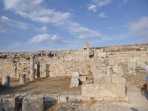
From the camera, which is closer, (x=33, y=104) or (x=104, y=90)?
(x=33, y=104)

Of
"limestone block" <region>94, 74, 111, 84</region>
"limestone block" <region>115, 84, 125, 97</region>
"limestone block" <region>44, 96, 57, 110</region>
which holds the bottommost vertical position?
"limestone block" <region>44, 96, 57, 110</region>

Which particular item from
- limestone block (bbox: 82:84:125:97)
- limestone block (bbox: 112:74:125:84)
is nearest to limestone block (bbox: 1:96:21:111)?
limestone block (bbox: 82:84:125:97)

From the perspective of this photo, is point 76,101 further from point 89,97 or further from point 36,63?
point 36,63

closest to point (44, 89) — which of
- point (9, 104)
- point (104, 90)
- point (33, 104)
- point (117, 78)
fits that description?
point (9, 104)

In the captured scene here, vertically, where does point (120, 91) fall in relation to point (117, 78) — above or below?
below

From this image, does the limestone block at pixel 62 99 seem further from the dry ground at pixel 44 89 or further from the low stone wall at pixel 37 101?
the dry ground at pixel 44 89

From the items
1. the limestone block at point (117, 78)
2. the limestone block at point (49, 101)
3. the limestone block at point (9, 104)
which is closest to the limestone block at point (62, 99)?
the limestone block at point (49, 101)

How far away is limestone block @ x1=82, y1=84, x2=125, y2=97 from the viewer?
9680 mm

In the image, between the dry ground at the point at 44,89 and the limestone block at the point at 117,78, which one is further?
the dry ground at the point at 44,89

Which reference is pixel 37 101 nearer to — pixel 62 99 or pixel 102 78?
pixel 62 99

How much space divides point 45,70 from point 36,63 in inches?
56.3

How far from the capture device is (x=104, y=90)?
9750 mm

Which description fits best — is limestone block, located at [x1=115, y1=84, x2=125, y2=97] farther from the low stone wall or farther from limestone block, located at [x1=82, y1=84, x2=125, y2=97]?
the low stone wall

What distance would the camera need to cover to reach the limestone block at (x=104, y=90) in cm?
968
